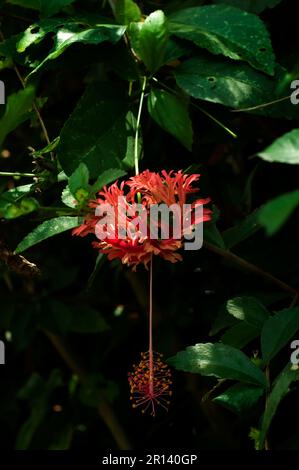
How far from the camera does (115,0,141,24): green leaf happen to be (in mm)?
1041

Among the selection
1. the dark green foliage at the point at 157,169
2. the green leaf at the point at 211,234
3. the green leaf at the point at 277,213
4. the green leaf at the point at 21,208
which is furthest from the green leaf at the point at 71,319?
the green leaf at the point at 277,213

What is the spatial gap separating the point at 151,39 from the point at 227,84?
0.11 metres

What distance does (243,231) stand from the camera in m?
1.05

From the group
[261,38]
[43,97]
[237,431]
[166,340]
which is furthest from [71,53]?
[237,431]

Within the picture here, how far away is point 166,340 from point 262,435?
0.76 metres

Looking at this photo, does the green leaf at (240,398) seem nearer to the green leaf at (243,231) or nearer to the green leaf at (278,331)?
the green leaf at (278,331)

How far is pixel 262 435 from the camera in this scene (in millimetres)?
859

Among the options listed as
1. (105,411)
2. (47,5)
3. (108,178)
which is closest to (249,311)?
(108,178)

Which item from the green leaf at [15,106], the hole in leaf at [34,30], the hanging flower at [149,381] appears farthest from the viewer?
the hole in leaf at [34,30]

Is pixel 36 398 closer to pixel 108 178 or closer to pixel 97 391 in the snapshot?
pixel 97 391

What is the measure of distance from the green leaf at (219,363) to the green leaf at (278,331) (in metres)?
0.03

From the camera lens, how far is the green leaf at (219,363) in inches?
35.7

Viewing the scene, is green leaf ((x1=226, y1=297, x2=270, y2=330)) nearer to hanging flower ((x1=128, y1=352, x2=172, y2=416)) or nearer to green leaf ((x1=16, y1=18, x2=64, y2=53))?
hanging flower ((x1=128, y1=352, x2=172, y2=416))
